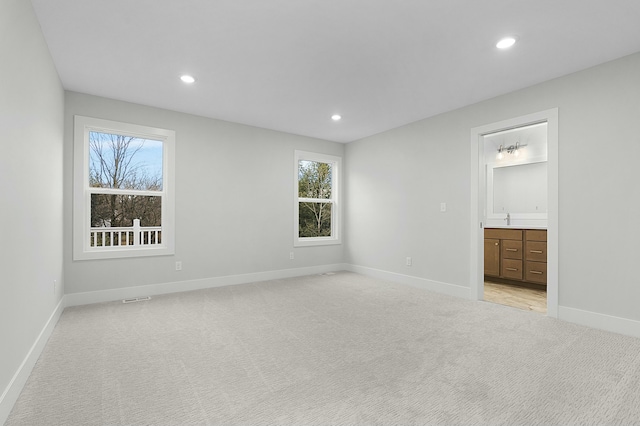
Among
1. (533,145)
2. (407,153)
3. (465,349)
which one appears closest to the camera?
(465,349)

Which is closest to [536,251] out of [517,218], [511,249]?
[511,249]

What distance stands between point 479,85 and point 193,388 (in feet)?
12.3

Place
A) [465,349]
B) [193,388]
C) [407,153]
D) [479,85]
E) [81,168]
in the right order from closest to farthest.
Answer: [193,388] → [465,349] → [479,85] → [81,168] → [407,153]

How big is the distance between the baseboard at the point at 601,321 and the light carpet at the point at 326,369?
111 mm

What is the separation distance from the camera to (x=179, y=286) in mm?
4254

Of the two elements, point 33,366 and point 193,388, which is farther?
point 33,366

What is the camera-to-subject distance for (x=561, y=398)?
1.76 m

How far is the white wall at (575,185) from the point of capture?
2760mm

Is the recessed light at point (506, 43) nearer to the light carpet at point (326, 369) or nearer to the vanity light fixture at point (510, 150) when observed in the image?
the light carpet at point (326, 369)

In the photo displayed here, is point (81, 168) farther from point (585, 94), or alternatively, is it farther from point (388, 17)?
point (585, 94)

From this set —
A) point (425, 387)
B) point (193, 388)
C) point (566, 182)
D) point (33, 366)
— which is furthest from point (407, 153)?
point (33, 366)

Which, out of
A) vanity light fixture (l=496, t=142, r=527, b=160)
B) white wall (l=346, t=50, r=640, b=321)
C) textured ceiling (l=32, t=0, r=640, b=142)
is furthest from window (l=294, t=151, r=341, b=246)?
vanity light fixture (l=496, t=142, r=527, b=160)

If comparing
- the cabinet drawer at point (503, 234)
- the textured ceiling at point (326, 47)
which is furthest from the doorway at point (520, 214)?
the cabinet drawer at point (503, 234)

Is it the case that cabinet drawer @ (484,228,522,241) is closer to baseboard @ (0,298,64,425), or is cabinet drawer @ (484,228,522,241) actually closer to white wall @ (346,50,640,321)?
white wall @ (346,50,640,321)
